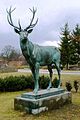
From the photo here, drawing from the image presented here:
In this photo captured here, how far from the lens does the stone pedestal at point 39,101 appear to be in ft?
29.9

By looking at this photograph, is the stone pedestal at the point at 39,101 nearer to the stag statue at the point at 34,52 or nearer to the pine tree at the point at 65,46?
the stag statue at the point at 34,52

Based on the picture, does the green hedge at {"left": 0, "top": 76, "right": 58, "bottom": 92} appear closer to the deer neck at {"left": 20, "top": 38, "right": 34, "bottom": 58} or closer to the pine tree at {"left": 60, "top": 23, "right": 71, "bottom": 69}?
the deer neck at {"left": 20, "top": 38, "right": 34, "bottom": 58}

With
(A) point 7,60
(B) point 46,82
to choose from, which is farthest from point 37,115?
(A) point 7,60

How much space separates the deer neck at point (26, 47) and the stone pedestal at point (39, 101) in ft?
4.63

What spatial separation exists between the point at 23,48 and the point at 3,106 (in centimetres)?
276

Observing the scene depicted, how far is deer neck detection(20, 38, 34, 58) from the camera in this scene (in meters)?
9.13

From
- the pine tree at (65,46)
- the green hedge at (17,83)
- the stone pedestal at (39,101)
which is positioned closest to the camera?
the stone pedestal at (39,101)

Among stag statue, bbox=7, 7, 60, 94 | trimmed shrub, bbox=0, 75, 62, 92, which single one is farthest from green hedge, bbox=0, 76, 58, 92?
stag statue, bbox=7, 7, 60, 94

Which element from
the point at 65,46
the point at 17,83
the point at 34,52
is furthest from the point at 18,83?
the point at 65,46

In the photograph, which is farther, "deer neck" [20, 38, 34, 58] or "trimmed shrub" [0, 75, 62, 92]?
"trimmed shrub" [0, 75, 62, 92]

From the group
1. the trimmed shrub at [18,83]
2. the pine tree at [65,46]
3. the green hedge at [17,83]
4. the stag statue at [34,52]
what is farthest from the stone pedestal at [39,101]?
the pine tree at [65,46]

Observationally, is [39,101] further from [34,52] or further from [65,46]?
[65,46]

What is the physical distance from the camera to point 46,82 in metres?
16.9

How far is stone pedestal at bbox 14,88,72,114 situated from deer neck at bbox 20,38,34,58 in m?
1.41
